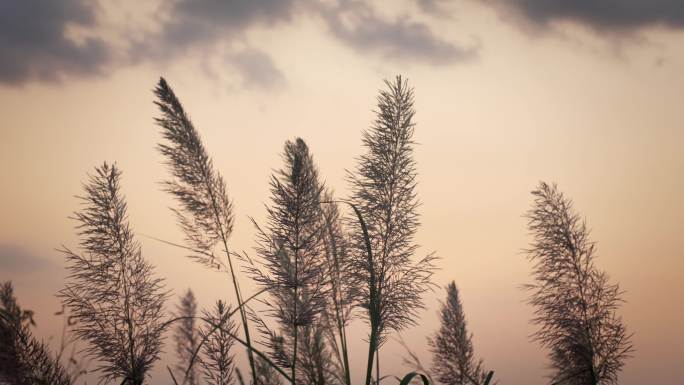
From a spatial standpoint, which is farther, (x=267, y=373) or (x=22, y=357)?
(x=267, y=373)

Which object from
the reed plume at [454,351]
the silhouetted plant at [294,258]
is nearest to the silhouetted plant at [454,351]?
the reed plume at [454,351]

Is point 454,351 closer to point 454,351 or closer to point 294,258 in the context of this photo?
point 454,351

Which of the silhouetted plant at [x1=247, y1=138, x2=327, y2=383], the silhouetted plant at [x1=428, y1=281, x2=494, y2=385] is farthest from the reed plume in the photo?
the silhouetted plant at [x1=247, y1=138, x2=327, y2=383]

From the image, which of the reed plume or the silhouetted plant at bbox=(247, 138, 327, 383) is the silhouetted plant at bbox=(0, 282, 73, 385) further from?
the reed plume

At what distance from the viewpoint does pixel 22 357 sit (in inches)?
136

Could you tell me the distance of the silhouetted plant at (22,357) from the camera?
335cm

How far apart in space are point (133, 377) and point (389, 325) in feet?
5.55

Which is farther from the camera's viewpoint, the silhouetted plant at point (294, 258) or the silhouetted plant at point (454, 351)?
the silhouetted plant at point (454, 351)

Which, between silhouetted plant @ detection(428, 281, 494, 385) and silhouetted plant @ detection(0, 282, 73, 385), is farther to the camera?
silhouetted plant @ detection(428, 281, 494, 385)

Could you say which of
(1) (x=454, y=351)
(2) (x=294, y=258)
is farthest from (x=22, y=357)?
(1) (x=454, y=351)

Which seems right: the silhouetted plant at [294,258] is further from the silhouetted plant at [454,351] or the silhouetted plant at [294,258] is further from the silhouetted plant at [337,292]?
the silhouetted plant at [454,351]

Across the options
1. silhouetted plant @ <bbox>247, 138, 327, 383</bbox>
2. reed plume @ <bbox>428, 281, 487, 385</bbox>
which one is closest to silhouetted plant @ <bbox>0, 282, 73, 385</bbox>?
silhouetted plant @ <bbox>247, 138, 327, 383</bbox>

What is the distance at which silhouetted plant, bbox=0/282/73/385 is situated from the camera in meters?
3.35

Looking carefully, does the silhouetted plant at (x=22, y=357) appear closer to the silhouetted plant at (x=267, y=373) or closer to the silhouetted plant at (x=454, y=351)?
the silhouetted plant at (x=267, y=373)
